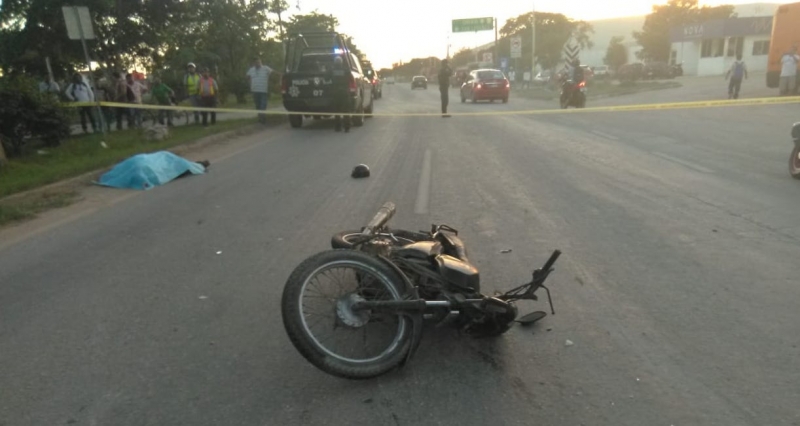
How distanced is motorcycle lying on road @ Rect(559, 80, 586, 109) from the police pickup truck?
865cm

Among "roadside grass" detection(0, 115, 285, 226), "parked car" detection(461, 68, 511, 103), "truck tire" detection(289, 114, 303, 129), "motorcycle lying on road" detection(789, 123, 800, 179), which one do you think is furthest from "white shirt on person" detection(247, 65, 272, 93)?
"motorcycle lying on road" detection(789, 123, 800, 179)

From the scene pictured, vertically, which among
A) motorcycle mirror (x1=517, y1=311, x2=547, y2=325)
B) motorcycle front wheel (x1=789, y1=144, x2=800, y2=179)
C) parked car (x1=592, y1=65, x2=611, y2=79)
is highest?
motorcycle mirror (x1=517, y1=311, x2=547, y2=325)

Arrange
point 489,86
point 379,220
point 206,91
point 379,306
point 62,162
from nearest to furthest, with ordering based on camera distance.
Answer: point 379,306 < point 379,220 < point 62,162 < point 206,91 < point 489,86

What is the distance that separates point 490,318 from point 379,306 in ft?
2.13

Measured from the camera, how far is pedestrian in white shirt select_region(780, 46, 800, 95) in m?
22.1

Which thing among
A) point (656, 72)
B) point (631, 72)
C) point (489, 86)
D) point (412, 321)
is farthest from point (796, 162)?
point (656, 72)

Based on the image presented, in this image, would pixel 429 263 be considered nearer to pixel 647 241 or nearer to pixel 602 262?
pixel 602 262

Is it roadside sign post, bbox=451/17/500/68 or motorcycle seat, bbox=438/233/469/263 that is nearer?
motorcycle seat, bbox=438/233/469/263

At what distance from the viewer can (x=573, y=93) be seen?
23.4 metres

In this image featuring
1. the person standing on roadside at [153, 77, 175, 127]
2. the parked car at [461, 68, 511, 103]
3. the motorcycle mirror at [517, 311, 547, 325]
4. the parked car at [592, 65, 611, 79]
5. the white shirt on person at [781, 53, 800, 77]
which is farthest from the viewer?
the parked car at [592, 65, 611, 79]

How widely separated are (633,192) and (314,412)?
609 centimetres

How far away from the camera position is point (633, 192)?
314 inches

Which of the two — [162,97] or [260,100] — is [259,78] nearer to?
[260,100]

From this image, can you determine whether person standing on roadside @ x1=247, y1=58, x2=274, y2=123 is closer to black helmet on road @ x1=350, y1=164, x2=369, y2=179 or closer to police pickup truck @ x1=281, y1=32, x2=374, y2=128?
police pickup truck @ x1=281, y1=32, x2=374, y2=128
